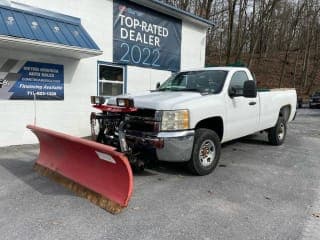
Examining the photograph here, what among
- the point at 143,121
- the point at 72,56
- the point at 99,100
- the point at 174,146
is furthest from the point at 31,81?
the point at 174,146

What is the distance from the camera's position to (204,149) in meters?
5.61

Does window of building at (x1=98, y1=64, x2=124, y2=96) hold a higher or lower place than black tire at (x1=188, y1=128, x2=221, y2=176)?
higher

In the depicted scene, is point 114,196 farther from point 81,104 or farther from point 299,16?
point 299,16

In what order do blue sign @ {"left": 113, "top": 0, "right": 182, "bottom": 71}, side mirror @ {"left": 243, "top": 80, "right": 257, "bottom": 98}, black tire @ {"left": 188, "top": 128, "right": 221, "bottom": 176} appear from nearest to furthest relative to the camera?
black tire @ {"left": 188, "top": 128, "right": 221, "bottom": 176}, side mirror @ {"left": 243, "top": 80, "right": 257, "bottom": 98}, blue sign @ {"left": 113, "top": 0, "right": 182, "bottom": 71}

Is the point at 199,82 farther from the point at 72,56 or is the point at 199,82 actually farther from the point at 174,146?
the point at 72,56

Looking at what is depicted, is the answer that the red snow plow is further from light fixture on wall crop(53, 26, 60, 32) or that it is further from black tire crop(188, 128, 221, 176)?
light fixture on wall crop(53, 26, 60, 32)

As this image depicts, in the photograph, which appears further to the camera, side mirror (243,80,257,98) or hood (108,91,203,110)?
side mirror (243,80,257,98)

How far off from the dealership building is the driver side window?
378 cm

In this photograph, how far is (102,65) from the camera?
10086 millimetres

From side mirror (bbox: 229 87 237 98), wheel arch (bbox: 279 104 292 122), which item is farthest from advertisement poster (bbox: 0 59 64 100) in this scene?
wheel arch (bbox: 279 104 292 122)

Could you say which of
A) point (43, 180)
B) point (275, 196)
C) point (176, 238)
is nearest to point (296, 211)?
point (275, 196)

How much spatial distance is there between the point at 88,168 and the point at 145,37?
7751 mm

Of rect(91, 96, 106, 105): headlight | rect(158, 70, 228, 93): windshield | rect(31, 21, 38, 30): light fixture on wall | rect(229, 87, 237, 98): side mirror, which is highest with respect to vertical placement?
rect(31, 21, 38, 30): light fixture on wall

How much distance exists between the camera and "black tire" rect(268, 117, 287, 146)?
27.8 feet
